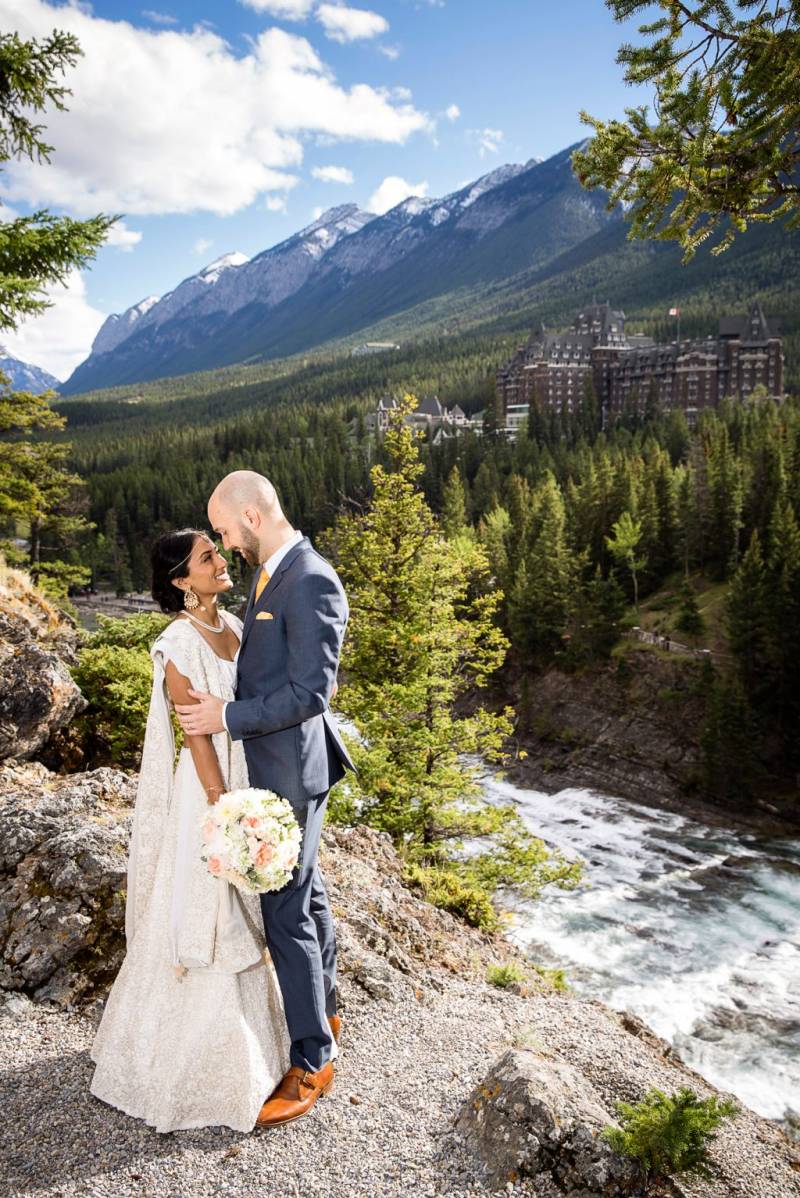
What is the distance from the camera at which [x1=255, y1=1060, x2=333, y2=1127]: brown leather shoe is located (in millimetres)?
4535

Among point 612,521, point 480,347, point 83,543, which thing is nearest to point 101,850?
point 612,521

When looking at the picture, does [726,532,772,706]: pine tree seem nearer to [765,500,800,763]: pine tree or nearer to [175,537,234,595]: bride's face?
[765,500,800,763]: pine tree

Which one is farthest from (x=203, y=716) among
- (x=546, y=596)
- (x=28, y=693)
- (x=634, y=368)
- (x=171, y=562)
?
(x=634, y=368)

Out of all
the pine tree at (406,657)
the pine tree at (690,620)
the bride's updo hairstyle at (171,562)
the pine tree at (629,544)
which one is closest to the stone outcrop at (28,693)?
the pine tree at (406,657)

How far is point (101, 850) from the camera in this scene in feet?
22.4

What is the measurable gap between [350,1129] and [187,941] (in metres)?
1.48

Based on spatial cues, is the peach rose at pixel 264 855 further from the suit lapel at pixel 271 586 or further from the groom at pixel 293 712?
the suit lapel at pixel 271 586

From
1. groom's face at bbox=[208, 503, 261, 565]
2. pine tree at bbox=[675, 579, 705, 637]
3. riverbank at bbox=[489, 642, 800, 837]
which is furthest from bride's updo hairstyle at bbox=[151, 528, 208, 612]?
pine tree at bbox=[675, 579, 705, 637]

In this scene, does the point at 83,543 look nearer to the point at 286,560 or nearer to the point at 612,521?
the point at 612,521

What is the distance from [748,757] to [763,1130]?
34.4m

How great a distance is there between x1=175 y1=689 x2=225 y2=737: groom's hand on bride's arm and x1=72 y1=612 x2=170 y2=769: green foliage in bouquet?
7.71m

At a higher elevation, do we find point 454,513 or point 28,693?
point 28,693

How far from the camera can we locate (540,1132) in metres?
4.44

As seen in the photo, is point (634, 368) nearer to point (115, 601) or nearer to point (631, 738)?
point (115, 601)
